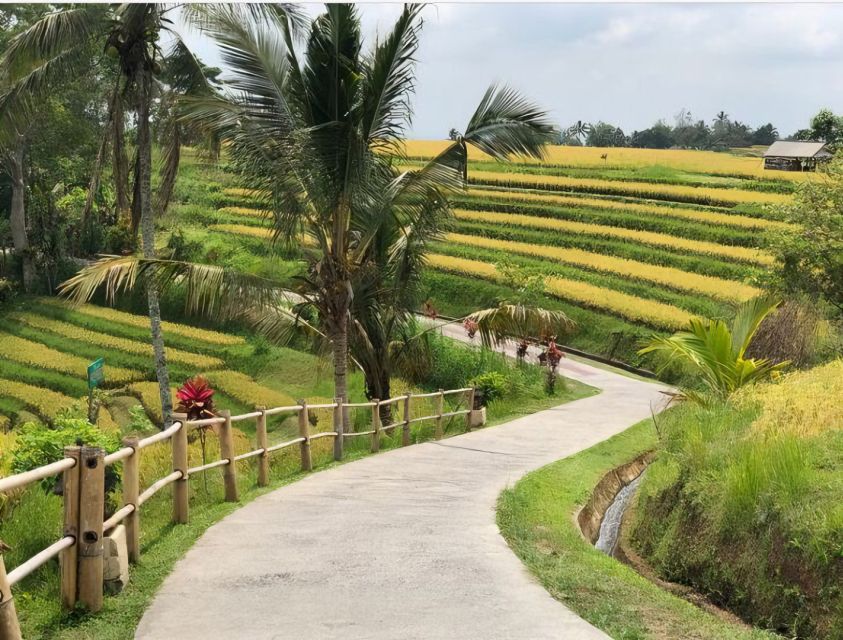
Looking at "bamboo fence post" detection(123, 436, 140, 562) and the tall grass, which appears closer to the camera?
"bamboo fence post" detection(123, 436, 140, 562)

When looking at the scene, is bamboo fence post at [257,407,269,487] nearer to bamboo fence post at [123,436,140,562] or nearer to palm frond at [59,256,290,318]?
palm frond at [59,256,290,318]

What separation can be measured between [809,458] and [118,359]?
84.0 ft

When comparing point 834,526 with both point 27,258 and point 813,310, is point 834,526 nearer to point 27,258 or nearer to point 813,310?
point 813,310

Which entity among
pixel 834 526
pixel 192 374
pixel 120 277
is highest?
pixel 120 277

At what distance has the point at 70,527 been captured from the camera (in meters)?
5.66

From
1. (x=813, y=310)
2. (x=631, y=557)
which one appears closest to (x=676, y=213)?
(x=813, y=310)

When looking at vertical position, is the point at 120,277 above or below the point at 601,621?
above

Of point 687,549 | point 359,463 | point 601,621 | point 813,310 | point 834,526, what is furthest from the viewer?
point 813,310

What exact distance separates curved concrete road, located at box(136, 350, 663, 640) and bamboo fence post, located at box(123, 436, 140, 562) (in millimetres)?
356

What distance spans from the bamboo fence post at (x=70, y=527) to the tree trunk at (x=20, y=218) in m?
38.9

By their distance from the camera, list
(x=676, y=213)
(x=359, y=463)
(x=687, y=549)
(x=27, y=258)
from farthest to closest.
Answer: (x=676, y=213)
(x=27, y=258)
(x=359, y=463)
(x=687, y=549)

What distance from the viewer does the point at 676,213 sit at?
4534cm

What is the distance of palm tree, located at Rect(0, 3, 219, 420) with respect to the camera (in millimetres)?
14570

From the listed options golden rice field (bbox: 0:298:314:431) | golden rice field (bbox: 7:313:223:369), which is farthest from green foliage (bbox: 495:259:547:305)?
golden rice field (bbox: 7:313:223:369)
